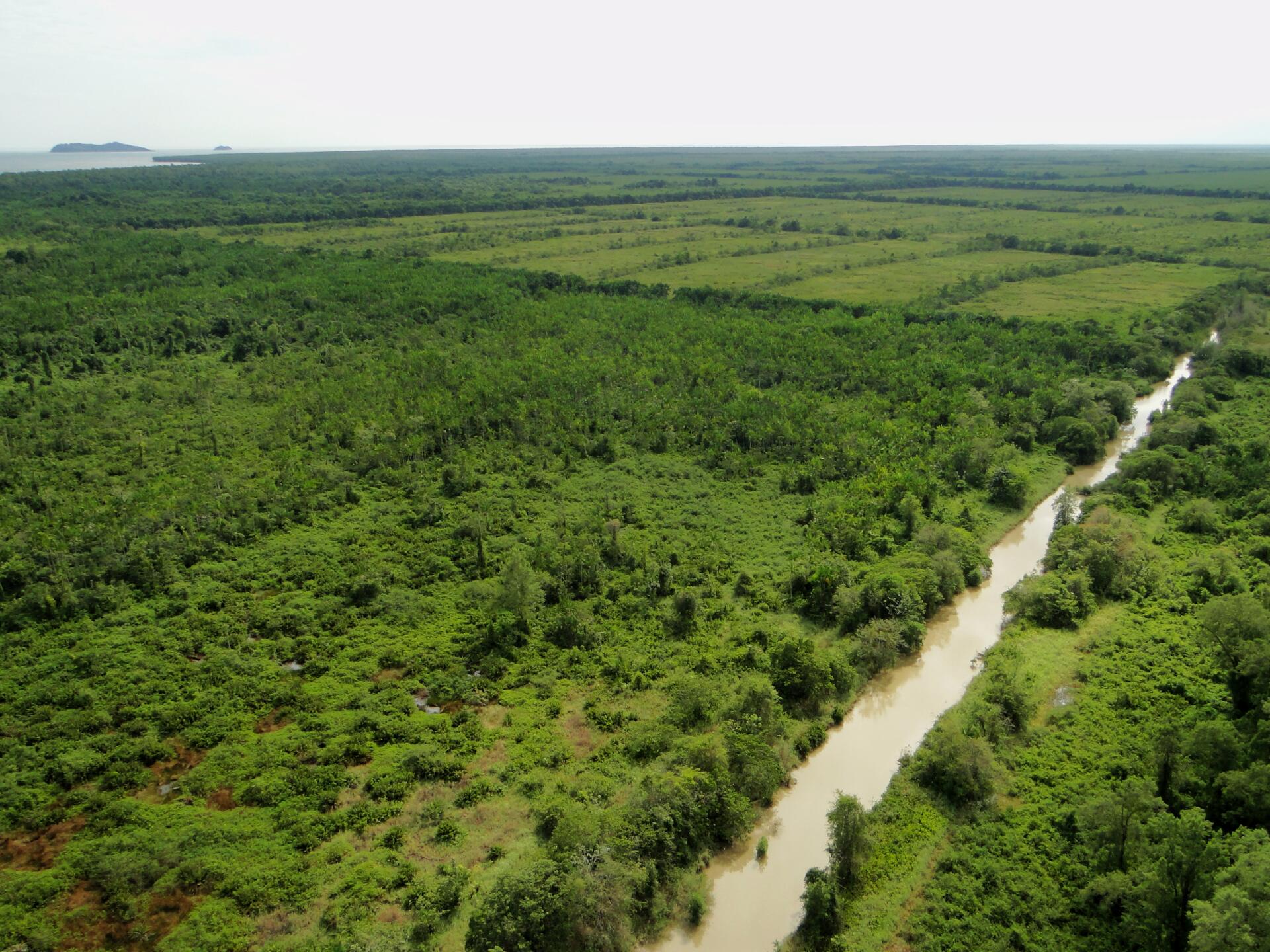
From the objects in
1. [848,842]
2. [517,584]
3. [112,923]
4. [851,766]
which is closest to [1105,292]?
A: [851,766]

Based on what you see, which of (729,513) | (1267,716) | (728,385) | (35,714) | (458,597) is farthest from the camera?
(728,385)

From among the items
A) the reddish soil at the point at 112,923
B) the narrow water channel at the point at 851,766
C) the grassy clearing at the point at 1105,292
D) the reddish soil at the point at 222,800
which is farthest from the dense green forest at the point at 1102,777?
the grassy clearing at the point at 1105,292

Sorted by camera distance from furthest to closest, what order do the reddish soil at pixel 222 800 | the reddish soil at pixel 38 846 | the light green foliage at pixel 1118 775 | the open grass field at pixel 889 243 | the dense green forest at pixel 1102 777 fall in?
the open grass field at pixel 889 243 < the reddish soil at pixel 222 800 < the reddish soil at pixel 38 846 < the dense green forest at pixel 1102 777 < the light green foliage at pixel 1118 775

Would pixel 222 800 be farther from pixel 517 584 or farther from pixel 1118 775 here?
pixel 1118 775

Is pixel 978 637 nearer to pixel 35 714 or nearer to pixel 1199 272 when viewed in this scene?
pixel 35 714

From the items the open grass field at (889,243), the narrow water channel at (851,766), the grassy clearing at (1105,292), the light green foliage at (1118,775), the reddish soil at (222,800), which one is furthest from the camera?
the open grass field at (889,243)

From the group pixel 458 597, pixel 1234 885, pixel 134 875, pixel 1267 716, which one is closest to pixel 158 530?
pixel 458 597

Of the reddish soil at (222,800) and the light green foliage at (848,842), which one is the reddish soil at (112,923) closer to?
the reddish soil at (222,800)
